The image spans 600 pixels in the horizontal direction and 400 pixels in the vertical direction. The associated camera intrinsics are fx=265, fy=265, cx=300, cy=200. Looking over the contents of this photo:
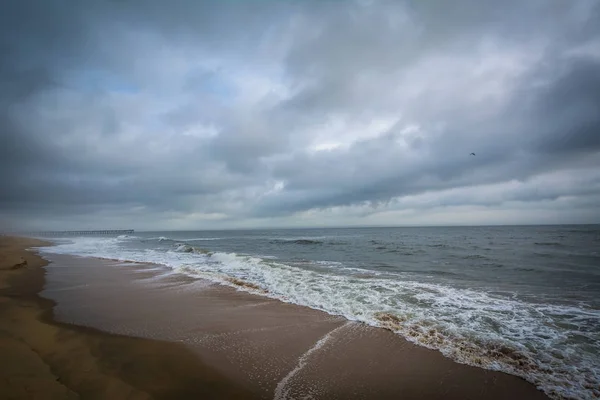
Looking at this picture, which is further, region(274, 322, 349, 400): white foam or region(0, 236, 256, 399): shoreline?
region(274, 322, 349, 400): white foam

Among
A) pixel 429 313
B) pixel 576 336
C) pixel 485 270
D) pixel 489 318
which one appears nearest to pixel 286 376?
pixel 429 313

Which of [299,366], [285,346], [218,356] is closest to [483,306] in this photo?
[285,346]

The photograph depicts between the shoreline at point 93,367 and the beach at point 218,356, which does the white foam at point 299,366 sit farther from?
the shoreline at point 93,367

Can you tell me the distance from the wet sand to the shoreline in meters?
0.34

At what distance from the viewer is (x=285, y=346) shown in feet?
19.5

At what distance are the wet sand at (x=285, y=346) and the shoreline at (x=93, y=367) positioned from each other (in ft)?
1.13

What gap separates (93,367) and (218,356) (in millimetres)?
2157

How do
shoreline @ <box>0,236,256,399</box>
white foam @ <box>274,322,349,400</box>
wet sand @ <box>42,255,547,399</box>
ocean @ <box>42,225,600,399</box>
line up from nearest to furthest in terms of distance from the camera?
shoreline @ <box>0,236,256,399</box>, white foam @ <box>274,322,349,400</box>, wet sand @ <box>42,255,547,399</box>, ocean @ <box>42,225,600,399</box>

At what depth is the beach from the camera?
14.0 ft

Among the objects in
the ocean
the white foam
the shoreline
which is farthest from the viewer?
the ocean

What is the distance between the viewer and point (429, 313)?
8.38m

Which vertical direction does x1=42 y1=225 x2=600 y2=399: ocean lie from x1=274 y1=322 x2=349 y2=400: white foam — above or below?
below

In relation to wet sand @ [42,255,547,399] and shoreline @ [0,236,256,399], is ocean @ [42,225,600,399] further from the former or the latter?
shoreline @ [0,236,256,399]

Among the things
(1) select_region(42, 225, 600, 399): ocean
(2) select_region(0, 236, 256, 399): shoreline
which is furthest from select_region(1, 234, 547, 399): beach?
(1) select_region(42, 225, 600, 399): ocean
